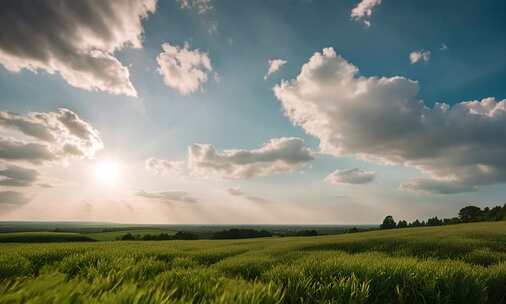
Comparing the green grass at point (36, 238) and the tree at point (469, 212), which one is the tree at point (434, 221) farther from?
the green grass at point (36, 238)

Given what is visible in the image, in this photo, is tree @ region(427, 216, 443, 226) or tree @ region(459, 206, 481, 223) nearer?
tree @ region(427, 216, 443, 226)

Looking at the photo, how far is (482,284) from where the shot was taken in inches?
157

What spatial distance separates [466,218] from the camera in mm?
93000

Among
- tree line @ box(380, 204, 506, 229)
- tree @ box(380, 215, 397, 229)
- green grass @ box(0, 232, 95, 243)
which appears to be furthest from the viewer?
tree @ box(380, 215, 397, 229)

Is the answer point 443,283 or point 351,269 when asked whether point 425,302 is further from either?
point 351,269

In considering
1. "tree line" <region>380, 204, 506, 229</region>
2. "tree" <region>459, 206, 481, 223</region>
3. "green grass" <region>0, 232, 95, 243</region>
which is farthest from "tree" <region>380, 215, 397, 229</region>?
"green grass" <region>0, 232, 95, 243</region>

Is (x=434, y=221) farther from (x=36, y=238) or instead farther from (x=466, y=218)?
(x=36, y=238)

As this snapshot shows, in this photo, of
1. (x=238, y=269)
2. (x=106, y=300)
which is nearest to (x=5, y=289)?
(x=106, y=300)

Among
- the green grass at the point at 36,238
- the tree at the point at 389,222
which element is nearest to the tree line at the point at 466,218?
the tree at the point at 389,222

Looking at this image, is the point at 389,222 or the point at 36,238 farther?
the point at 389,222

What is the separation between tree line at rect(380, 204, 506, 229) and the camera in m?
76.8

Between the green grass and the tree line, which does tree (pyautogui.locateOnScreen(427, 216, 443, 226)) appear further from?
the green grass

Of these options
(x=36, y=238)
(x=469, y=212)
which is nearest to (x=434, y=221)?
(x=469, y=212)

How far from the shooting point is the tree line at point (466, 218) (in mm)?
76825
